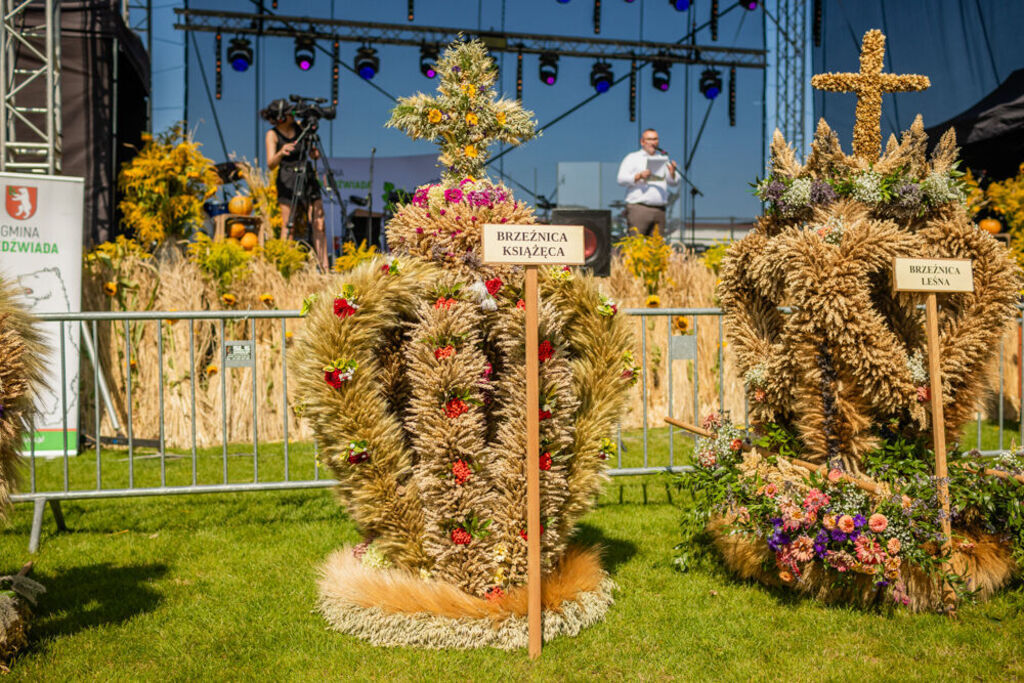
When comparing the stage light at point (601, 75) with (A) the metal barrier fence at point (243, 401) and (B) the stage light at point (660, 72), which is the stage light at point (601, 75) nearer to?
(B) the stage light at point (660, 72)

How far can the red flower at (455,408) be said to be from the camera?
300 cm

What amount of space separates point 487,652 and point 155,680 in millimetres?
1116

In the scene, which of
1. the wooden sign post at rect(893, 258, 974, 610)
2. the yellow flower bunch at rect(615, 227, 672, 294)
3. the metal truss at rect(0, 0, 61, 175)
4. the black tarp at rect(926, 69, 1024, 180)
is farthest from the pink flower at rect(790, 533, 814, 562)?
the black tarp at rect(926, 69, 1024, 180)

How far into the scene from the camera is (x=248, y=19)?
50.6 feet

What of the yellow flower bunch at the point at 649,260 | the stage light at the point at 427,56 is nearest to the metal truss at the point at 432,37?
the stage light at the point at 427,56

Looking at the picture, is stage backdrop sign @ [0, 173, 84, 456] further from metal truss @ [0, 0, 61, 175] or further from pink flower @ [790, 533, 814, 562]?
pink flower @ [790, 533, 814, 562]

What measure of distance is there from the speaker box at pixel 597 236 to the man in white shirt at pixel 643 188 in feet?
8.49

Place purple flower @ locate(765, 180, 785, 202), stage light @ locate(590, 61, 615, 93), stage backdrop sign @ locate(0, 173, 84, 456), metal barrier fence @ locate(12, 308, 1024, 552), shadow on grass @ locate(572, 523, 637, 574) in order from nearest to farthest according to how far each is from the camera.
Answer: purple flower @ locate(765, 180, 785, 202) < shadow on grass @ locate(572, 523, 637, 574) < metal barrier fence @ locate(12, 308, 1024, 552) < stage backdrop sign @ locate(0, 173, 84, 456) < stage light @ locate(590, 61, 615, 93)

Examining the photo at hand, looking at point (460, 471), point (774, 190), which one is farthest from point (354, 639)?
point (774, 190)

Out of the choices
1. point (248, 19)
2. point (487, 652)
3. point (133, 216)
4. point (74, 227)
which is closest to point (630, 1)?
point (248, 19)

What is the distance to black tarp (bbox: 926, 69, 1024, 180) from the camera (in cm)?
910

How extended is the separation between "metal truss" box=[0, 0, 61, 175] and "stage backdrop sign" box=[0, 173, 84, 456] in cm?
153

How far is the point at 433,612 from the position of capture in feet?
9.84

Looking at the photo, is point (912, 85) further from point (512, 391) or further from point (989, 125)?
point (989, 125)
